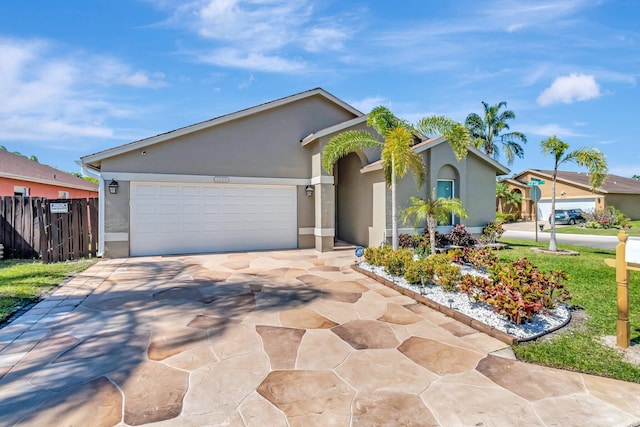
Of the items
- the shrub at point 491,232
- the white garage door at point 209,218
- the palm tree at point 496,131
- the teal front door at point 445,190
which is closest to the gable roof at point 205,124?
the white garage door at point 209,218

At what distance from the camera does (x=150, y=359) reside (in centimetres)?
365

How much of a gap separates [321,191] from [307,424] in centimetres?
932

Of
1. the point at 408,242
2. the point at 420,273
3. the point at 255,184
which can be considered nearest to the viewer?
the point at 420,273

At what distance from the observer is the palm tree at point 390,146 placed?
8.66m

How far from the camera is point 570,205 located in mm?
31812

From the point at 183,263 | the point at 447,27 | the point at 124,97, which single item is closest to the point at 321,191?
the point at 183,263

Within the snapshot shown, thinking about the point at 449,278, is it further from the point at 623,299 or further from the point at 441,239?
the point at 441,239

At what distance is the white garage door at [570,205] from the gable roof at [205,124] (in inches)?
1201

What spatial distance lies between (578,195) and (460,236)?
29008 mm

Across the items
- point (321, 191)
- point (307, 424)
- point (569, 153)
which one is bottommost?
point (307, 424)

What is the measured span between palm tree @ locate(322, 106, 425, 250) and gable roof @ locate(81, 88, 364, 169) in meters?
3.29

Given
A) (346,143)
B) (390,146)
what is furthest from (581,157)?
(346,143)

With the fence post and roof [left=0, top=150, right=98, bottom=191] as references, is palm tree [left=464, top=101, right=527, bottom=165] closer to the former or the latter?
the fence post

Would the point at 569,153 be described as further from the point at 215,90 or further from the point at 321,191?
the point at 215,90
